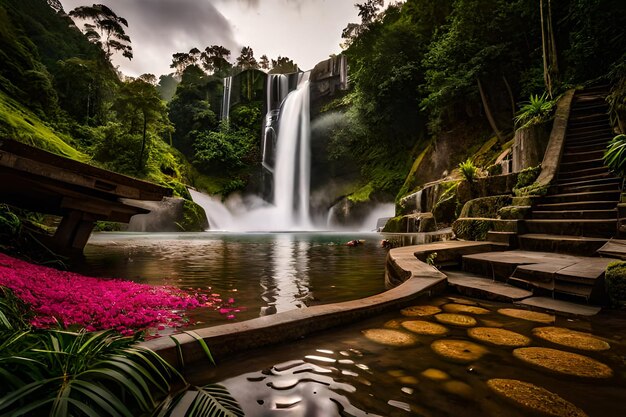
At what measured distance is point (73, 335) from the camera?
151cm

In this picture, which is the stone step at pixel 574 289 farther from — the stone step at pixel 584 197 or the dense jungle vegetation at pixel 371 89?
the dense jungle vegetation at pixel 371 89

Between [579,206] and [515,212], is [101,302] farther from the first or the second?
[579,206]

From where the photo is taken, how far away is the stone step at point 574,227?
15.8ft

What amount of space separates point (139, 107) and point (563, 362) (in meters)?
27.4

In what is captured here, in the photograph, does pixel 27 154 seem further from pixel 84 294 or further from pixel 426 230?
pixel 426 230

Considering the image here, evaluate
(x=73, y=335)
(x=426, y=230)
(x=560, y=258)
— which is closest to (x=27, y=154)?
(x=73, y=335)

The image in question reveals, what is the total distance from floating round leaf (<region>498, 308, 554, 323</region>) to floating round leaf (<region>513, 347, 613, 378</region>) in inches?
31.1

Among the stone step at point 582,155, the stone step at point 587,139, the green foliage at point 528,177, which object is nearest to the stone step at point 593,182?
the green foliage at point 528,177

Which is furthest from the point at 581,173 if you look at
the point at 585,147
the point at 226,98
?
the point at 226,98

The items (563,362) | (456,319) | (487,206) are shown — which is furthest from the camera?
(487,206)

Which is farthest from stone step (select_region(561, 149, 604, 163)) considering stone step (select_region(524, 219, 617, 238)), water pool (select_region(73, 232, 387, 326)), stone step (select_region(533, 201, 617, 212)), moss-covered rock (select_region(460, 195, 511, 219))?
water pool (select_region(73, 232, 387, 326))

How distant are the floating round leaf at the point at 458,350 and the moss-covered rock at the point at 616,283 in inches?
81.2

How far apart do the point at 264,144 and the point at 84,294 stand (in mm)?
30484

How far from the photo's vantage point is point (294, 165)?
97.5 ft
